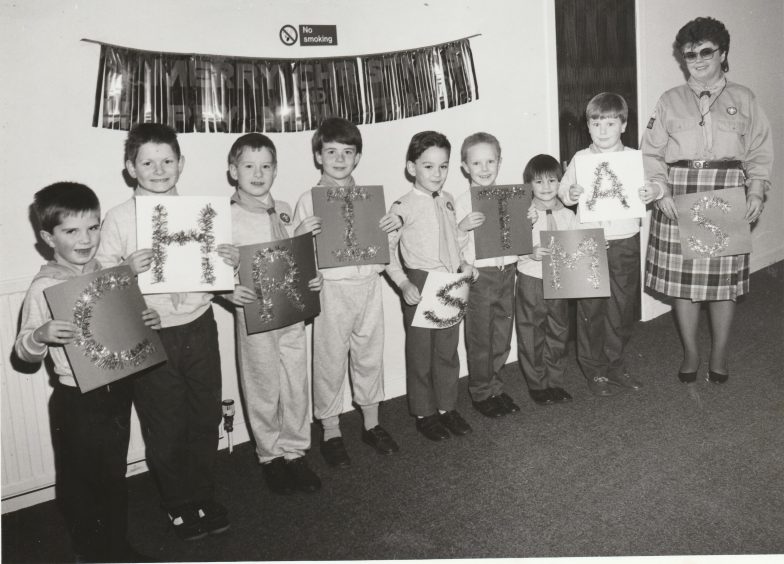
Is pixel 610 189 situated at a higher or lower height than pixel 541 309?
higher

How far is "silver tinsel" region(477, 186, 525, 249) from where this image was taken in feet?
7.84

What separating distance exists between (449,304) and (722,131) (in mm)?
1506

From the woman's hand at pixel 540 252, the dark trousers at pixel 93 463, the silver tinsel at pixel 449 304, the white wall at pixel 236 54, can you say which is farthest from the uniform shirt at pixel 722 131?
the dark trousers at pixel 93 463

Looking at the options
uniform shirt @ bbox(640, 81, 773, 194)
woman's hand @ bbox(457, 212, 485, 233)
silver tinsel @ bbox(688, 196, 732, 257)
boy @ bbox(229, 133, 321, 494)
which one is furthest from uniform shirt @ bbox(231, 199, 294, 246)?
silver tinsel @ bbox(688, 196, 732, 257)

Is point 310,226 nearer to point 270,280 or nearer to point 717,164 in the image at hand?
point 270,280

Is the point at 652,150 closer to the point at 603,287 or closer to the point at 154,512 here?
the point at 603,287

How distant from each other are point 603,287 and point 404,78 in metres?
1.33

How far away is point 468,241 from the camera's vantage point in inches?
96.6

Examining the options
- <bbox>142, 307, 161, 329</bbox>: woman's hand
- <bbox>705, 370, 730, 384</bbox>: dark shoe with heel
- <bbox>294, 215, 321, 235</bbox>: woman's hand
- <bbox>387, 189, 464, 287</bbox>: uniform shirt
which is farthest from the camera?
<bbox>705, 370, 730, 384</bbox>: dark shoe with heel

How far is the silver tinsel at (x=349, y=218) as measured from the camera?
7.05ft

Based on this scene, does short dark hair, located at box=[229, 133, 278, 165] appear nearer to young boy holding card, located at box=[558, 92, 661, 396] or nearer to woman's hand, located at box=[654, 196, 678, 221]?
young boy holding card, located at box=[558, 92, 661, 396]

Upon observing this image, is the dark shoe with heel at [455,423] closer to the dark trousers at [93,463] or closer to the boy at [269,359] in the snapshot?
the boy at [269,359]

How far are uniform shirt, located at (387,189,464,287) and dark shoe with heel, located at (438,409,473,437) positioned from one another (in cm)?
64

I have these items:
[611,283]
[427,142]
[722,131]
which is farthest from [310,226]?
[722,131]
